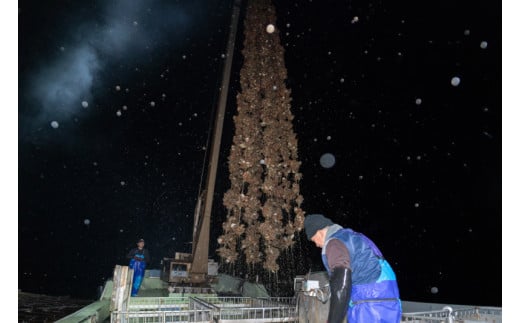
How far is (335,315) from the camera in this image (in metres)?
2.02

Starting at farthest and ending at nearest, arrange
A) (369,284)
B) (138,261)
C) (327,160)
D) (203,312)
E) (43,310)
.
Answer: (327,160), (138,261), (43,310), (203,312), (369,284)

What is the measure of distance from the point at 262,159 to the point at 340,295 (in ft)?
22.2

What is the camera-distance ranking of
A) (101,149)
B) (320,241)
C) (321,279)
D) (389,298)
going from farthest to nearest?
1. (101,149)
2. (321,279)
3. (320,241)
4. (389,298)

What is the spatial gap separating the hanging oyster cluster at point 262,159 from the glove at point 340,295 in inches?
235

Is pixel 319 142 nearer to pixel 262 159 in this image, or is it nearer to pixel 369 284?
pixel 262 159

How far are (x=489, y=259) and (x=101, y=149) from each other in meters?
22.3

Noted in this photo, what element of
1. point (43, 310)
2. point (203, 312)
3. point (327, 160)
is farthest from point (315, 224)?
point (327, 160)

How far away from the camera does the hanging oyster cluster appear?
8.15 metres

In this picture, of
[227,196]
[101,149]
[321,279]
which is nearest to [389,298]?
[321,279]

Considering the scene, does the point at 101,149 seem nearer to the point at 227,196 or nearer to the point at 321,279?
the point at 227,196

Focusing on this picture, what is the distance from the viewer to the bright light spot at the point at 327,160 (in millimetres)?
15070

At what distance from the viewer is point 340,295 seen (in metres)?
2.03

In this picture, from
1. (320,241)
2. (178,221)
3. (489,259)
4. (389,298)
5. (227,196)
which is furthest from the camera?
(178,221)

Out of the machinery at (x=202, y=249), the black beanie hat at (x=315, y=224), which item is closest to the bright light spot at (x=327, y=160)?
the machinery at (x=202, y=249)
